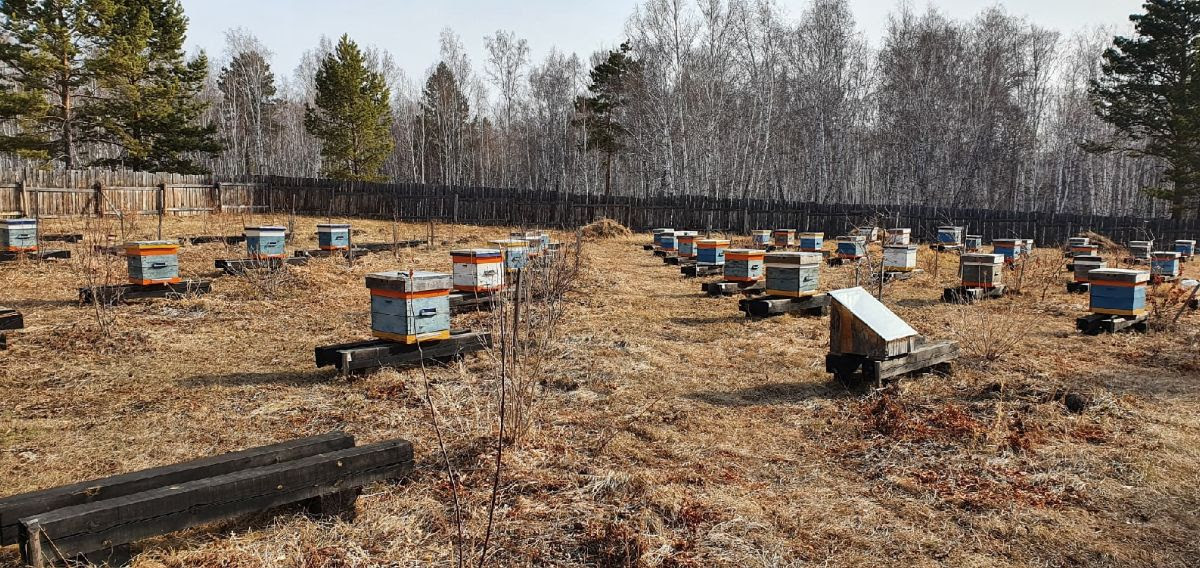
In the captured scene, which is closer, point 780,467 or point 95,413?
point 780,467

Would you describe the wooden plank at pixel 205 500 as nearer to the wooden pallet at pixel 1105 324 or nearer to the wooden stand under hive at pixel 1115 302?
the wooden pallet at pixel 1105 324

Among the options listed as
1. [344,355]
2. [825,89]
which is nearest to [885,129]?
[825,89]

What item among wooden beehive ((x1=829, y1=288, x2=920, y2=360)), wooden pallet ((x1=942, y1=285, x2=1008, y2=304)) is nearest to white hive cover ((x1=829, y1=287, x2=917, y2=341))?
wooden beehive ((x1=829, y1=288, x2=920, y2=360))

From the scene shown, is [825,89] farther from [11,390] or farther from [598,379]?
[11,390]

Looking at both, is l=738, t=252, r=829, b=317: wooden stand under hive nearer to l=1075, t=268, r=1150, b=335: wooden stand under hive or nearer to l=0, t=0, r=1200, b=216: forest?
l=1075, t=268, r=1150, b=335: wooden stand under hive

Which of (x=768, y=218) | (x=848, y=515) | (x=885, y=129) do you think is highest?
(x=885, y=129)

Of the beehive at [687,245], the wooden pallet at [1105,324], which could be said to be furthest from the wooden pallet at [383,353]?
the beehive at [687,245]

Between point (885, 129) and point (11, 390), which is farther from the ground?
point (885, 129)

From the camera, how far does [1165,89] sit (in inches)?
1053

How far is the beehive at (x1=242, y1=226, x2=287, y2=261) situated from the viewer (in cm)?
1251

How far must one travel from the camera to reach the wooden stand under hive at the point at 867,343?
6.37 metres

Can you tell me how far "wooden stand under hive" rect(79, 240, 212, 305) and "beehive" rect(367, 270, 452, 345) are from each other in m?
5.37

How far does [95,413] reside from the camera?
573 centimetres

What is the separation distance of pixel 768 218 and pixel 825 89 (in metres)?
9.98
